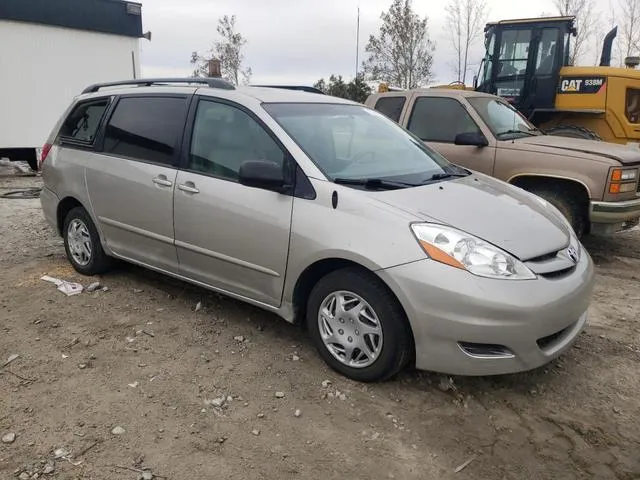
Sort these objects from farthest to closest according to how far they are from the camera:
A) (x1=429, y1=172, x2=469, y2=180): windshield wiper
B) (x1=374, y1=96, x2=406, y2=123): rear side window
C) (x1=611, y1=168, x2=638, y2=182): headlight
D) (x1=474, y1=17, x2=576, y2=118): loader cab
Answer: (x1=474, y1=17, x2=576, y2=118): loader cab, (x1=374, y1=96, x2=406, y2=123): rear side window, (x1=611, y1=168, x2=638, y2=182): headlight, (x1=429, y1=172, x2=469, y2=180): windshield wiper

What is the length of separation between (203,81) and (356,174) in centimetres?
154

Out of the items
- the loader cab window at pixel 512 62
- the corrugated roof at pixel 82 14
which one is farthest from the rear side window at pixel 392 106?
the corrugated roof at pixel 82 14

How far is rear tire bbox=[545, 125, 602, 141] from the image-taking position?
8.61 metres

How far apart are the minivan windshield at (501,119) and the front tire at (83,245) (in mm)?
4520

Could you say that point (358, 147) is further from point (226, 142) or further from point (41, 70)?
point (41, 70)

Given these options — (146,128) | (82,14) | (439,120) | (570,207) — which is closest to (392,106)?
(439,120)

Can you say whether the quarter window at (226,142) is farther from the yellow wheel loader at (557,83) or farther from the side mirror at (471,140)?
the yellow wheel loader at (557,83)

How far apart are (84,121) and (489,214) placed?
369cm

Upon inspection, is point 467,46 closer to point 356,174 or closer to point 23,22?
point 23,22

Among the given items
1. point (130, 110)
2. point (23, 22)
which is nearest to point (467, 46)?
point (23, 22)

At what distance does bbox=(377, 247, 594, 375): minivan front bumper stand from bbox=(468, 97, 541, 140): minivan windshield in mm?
3937

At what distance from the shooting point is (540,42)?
958cm

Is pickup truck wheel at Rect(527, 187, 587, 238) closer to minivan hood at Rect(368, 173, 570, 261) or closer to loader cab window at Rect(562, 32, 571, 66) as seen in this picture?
minivan hood at Rect(368, 173, 570, 261)

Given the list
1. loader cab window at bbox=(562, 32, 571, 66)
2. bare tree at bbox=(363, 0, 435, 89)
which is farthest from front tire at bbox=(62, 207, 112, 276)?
bare tree at bbox=(363, 0, 435, 89)
